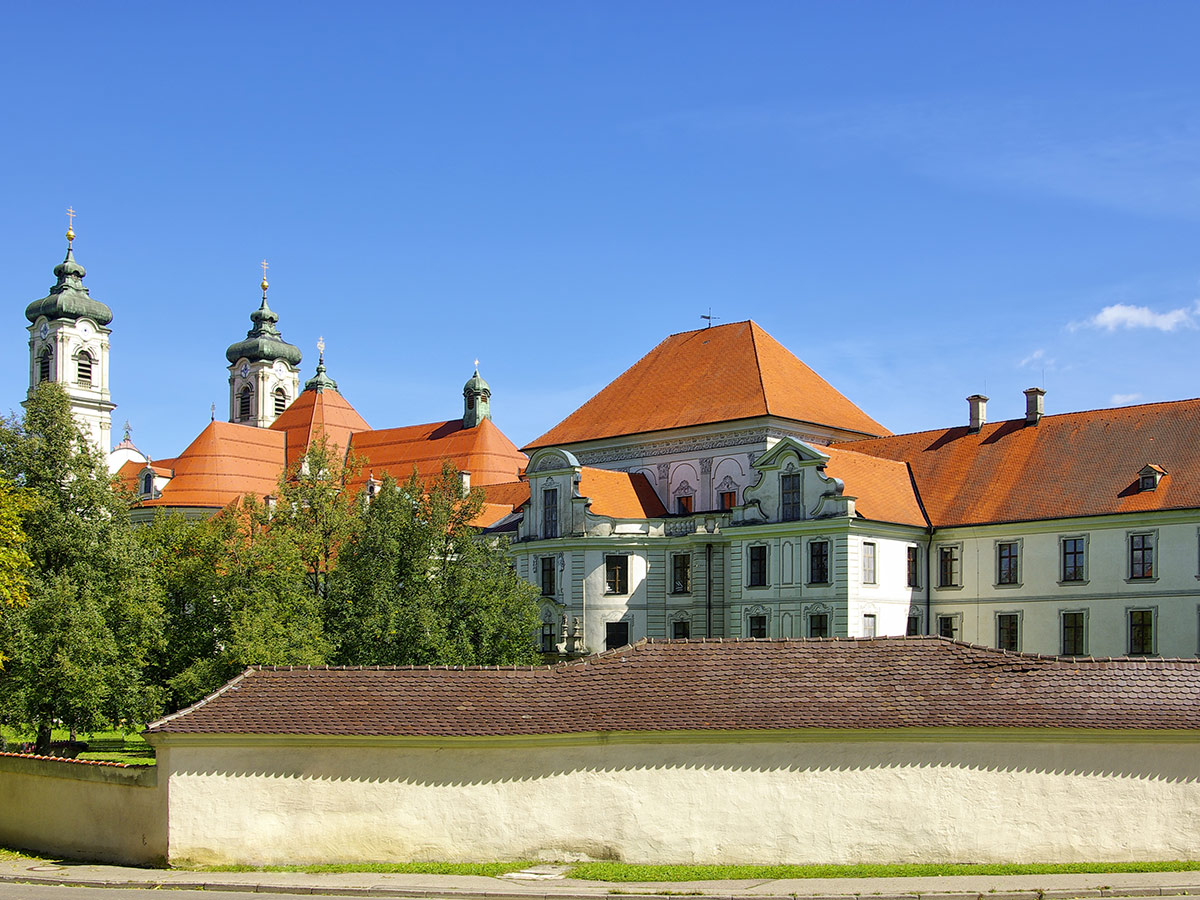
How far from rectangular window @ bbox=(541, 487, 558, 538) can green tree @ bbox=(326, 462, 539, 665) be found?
48.4 feet

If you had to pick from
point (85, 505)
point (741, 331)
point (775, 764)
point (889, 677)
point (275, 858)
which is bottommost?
point (275, 858)

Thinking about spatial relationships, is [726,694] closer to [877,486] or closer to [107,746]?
[107,746]

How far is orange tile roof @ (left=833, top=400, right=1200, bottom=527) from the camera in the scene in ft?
153

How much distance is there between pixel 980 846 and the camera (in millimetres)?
21031

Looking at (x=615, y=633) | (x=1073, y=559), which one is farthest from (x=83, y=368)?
(x=1073, y=559)

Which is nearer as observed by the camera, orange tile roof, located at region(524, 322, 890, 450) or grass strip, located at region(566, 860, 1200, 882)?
grass strip, located at region(566, 860, 1200, 882)

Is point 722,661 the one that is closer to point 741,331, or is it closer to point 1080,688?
point 1080,688

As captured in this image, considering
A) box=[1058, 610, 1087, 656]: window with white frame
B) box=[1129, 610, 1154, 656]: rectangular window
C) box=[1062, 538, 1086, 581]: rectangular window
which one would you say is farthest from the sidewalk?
box=[1062, 538, 1086, 581]: rectangular window

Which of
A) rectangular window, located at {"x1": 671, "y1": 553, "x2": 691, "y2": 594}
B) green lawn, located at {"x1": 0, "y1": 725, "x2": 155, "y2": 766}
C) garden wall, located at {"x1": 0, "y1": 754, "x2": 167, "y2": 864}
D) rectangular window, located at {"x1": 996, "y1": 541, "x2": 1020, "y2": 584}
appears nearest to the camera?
garden wall, located at {"x1": 0, "y1": 754, "x2": 167, "y2": 864}

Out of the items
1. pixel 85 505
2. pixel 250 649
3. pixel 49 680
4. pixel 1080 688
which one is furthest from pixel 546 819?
pixel 85 505

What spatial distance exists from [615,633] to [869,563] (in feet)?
37.6

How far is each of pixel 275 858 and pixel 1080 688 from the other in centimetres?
1306

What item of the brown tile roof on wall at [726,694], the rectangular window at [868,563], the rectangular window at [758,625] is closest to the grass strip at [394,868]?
the brown tile roof on wall at [726,694]

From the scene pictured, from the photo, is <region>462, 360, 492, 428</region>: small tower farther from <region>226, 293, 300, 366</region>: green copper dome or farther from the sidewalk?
the sidewalk
